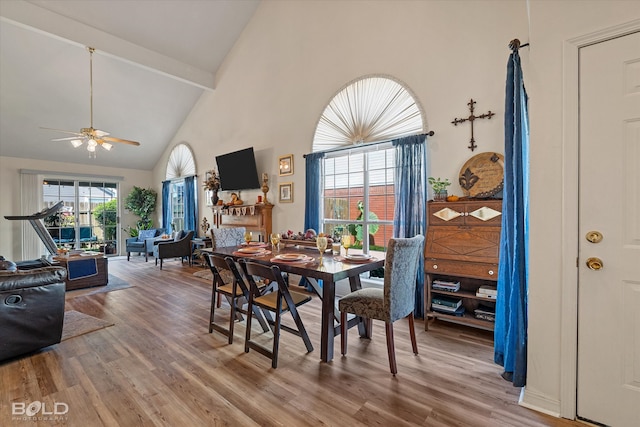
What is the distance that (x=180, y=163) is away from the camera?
788 centimetres

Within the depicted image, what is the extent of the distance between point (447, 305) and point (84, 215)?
9.20 metres

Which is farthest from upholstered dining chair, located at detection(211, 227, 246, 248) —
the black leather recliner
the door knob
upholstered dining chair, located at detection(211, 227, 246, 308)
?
the door knob

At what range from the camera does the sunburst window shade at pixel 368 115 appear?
364 cm

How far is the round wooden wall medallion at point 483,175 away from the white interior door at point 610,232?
4.01 feet

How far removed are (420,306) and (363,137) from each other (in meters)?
2.31

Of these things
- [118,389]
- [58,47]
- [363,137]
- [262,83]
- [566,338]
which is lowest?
[118,389]

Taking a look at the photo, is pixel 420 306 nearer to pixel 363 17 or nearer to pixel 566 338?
pixel 566 338

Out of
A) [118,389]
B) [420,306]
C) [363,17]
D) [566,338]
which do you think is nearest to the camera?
[566,338]

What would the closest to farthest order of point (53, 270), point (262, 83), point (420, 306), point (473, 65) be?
point (53, 270)
point (473, 65)
point (420, 306)
point (262, 83)

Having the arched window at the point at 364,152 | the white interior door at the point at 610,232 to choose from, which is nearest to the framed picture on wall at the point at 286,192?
the arched window at the point at 364,152

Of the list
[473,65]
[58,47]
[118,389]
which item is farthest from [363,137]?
[58,47]

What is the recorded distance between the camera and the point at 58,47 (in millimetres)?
5156

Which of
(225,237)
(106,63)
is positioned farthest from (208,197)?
(225,237)

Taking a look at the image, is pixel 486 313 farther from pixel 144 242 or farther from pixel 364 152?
pixel 144 242
